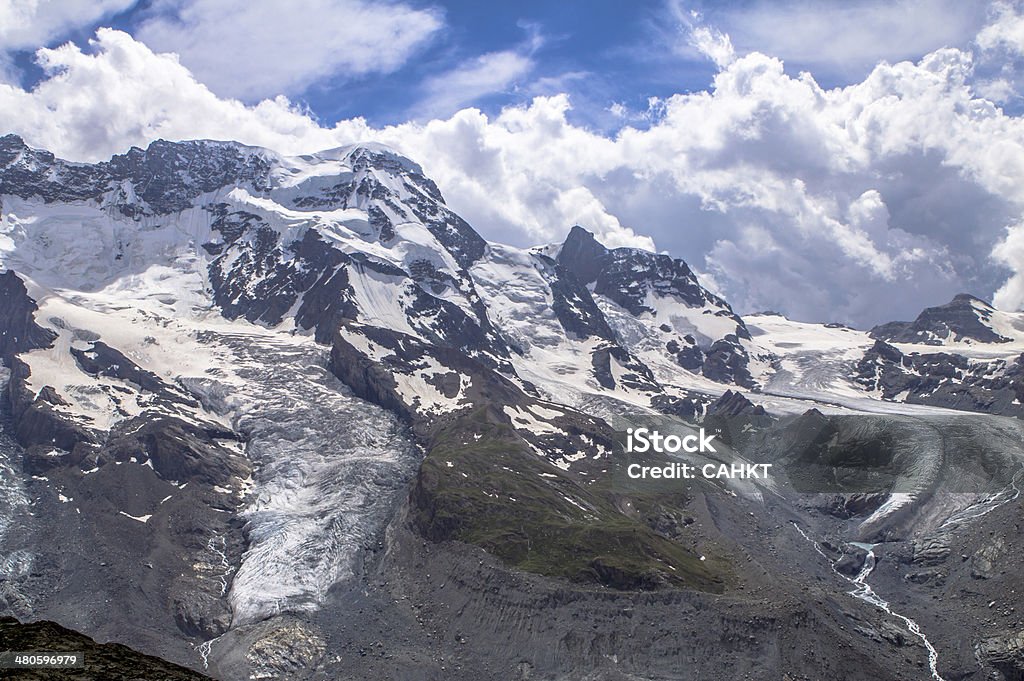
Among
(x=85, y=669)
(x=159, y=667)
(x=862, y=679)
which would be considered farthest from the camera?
(x=862, y=679)

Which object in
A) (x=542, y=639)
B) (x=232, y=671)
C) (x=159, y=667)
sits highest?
(x=159, y=667)

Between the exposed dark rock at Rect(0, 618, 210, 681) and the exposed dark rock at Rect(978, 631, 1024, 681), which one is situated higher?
the exposed dark rock at Rect(0, 618, 210, 681)

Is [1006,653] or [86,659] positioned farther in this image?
[1006,653]

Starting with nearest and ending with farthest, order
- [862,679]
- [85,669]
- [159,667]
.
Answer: [85,669]
[159,667]
[862,679]

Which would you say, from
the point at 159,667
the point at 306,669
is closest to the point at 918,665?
the point at 306,669

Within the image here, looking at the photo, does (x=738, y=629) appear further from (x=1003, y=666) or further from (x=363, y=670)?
(x=363, y=670)

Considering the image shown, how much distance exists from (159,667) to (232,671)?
166 m

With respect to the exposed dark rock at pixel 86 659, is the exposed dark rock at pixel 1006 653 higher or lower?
lower

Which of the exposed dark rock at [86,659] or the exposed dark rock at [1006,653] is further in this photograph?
the exposed dark rock at [1006,653]

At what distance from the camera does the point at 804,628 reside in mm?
194500

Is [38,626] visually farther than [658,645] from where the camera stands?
No

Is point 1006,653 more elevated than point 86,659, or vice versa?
point 86,659

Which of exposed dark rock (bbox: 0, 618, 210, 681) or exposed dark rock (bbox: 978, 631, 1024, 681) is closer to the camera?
exposed dark rock (bbox: 0, 618, 210, 681)

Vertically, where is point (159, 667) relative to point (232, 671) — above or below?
above
